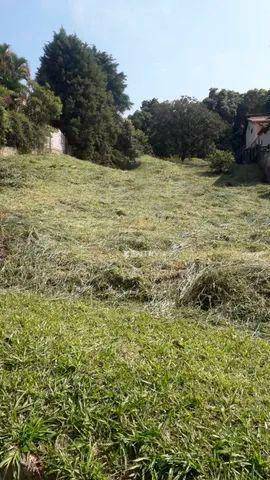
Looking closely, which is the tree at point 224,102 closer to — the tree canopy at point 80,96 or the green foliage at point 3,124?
the tree canopy at point 80,96

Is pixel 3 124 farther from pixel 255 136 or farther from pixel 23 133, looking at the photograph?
pixel 255 136

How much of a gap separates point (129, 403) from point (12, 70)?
15.0m

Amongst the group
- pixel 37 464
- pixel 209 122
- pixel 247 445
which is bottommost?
pixel 37 464

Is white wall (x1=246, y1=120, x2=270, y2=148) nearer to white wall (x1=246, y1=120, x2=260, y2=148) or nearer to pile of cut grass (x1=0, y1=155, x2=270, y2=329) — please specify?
white wall (x1=246, y1=120, x2=260, y2=148)

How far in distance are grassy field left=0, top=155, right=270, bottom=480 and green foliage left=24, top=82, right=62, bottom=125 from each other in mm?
9317

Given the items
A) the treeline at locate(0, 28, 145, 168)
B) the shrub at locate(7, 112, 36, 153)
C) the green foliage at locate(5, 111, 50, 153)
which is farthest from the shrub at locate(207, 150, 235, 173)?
the shrub at locate(7, 112, 36, 153)

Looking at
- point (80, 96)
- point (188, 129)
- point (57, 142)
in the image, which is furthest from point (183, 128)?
point (57, 142)

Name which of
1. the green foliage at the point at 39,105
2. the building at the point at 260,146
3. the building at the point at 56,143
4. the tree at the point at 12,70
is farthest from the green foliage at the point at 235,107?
the tree at the point at 12,70

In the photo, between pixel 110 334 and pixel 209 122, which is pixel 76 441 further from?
pixel 209 122

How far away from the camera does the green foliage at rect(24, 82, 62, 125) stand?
1415cm

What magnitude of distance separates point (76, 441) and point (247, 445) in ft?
2.39

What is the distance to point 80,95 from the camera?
1831 centimetres

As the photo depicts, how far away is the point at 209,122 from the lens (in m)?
24.9

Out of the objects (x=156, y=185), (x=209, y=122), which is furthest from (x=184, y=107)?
(x=156, y=185)
